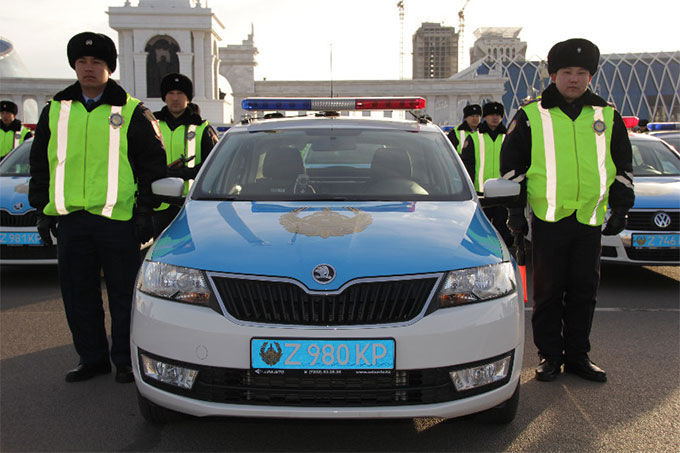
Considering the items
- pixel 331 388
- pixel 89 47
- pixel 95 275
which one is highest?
pixel 89 47

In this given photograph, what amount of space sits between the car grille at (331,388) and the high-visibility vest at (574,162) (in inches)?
70.6

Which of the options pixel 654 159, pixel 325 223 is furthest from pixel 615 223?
pixel 654 159

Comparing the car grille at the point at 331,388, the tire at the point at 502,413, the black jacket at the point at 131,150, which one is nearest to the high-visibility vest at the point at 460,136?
the black jacket at the point at 131,150

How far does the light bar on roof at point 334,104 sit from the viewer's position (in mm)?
5215

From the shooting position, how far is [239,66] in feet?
243

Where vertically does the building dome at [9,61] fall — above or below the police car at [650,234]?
above

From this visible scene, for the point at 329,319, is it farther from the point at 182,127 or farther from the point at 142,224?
the point at 182,127

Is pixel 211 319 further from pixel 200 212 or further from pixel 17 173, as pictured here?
pixel 17 173

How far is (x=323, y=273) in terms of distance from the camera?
9.07 ft

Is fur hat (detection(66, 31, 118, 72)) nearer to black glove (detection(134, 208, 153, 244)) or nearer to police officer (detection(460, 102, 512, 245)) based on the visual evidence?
black glove (detection(134, 208, 153, 244))

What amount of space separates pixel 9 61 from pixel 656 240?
10960 centimetres

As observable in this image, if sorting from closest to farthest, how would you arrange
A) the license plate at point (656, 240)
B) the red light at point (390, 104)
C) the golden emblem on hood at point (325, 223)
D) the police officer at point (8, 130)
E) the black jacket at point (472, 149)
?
the golden emblem on hood at point (325, 223)
the red light at point (390, 104)
the license plate at point (656, 240)
the black jacket at point (472, 149)
the police officer at point (8, 130)

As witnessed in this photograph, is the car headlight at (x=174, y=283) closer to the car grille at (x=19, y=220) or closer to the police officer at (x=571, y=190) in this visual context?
the police officer at (x=571, y=190)

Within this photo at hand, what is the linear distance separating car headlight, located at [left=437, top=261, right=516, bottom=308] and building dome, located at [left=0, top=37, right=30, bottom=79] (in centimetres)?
10872
